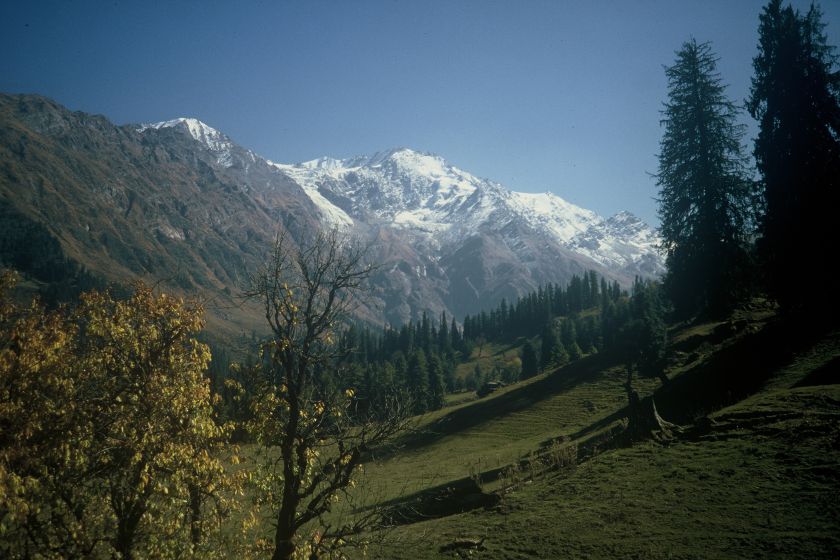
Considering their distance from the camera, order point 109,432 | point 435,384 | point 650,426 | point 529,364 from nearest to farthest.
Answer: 1. point 109,432
2. point 650,426
3. point 435,384
4. point 529,364

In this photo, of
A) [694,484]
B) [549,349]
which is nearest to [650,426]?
[694,484]

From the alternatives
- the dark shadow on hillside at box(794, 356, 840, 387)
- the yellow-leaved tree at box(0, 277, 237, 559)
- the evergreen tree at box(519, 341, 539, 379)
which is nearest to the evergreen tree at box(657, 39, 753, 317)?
the dark shadow on hillside at box(794, 356, 840, 387)

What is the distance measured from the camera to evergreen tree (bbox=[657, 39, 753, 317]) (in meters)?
31.5

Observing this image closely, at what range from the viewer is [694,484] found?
16.7m

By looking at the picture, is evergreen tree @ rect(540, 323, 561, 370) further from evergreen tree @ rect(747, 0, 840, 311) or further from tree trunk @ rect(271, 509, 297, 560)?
tree trunk @ rect(271, 509, 297, 560)

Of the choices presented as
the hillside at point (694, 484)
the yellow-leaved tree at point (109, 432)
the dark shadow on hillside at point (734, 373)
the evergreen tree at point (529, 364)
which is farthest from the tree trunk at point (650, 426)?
the evergreen tree at point (529, 364)

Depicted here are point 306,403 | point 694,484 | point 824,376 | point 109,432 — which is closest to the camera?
point 109,432

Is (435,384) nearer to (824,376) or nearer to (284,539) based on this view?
(824,376)

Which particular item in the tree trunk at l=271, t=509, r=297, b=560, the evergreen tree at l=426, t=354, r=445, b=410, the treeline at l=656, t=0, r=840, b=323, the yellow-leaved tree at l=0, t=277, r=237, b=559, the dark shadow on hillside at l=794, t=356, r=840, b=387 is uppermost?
the treeline at l=656, t=0, r=840, b=323

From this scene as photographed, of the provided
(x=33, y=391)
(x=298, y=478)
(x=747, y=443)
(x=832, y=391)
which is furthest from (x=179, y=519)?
(x=832, y=391)

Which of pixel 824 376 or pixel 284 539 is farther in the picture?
pixel 824 376

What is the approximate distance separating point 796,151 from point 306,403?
3231cm

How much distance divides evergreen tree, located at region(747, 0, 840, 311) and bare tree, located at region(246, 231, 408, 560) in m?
28.2

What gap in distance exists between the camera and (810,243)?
87.9 ft
